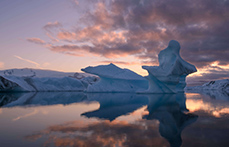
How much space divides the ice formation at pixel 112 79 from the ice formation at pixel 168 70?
5462 millimetres

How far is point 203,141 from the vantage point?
8.95 feet

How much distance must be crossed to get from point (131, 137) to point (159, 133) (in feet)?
2.03

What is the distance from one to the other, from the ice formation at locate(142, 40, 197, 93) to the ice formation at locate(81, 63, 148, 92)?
5.46 metres

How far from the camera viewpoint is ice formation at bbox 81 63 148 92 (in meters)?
23.2

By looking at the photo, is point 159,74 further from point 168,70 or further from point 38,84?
point 38,84

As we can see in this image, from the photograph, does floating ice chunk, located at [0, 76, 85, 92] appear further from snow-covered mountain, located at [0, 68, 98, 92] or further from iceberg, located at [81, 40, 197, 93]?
iceberg, located at [81, 40, 197, 93]

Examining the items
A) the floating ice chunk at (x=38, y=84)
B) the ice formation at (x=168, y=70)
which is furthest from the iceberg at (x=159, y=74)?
the floating ice chunk at (x=38, y=84)

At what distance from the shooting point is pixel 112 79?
82.0 feet

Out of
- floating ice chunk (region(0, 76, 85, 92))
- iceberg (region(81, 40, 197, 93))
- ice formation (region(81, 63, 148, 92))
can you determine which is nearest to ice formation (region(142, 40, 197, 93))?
iceberg (region(81, 40, 197, 93))

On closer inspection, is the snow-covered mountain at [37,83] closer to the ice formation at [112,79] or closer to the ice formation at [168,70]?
the ice formation at [112,79]

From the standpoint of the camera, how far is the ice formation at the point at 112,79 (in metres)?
23.2

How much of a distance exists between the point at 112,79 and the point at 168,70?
8959 millimetres

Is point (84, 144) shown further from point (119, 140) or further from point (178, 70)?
point (178, 70)

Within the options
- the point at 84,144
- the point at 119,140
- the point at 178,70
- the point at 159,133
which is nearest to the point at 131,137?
the point at 119,140
